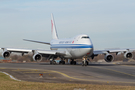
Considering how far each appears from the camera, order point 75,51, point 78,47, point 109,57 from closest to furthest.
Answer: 1. point 78,47
2. point 75,51
3. point 109,57

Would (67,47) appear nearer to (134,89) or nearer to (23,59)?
(23,59)

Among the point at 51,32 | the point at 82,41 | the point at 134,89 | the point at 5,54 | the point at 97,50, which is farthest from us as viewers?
the point at 51,32

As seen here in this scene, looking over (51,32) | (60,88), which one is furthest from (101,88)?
(51,32)

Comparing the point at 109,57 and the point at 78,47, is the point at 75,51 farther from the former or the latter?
the point at 109,57

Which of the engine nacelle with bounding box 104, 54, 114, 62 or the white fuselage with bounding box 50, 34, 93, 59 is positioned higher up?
the white fuselage with bounding box 50, 34, 93, 59

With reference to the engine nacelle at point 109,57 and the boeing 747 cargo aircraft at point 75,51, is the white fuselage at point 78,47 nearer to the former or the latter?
the boeing 747 cargo aircraft at point 75,51

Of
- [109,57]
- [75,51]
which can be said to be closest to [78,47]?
[75,51]

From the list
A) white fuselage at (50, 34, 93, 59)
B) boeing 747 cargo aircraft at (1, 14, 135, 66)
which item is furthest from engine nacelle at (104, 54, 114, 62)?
white fuselage at (50, 34, 93, 59)

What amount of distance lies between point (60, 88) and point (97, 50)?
38706 millimetres

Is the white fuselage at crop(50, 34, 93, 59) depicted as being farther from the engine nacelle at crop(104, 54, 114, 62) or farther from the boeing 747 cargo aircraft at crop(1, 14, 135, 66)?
the engine nacelle at crop(104, 54, 114, 62)

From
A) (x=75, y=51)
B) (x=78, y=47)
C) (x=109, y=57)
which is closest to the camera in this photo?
(x=78, y=47)

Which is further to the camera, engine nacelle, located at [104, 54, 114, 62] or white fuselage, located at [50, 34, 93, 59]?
engine nacelle, located at [104, 54, 114, 62]

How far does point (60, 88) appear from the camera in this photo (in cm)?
1526

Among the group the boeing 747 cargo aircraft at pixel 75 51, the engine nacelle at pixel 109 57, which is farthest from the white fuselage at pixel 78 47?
the engine nacelle at pixel 109 57
